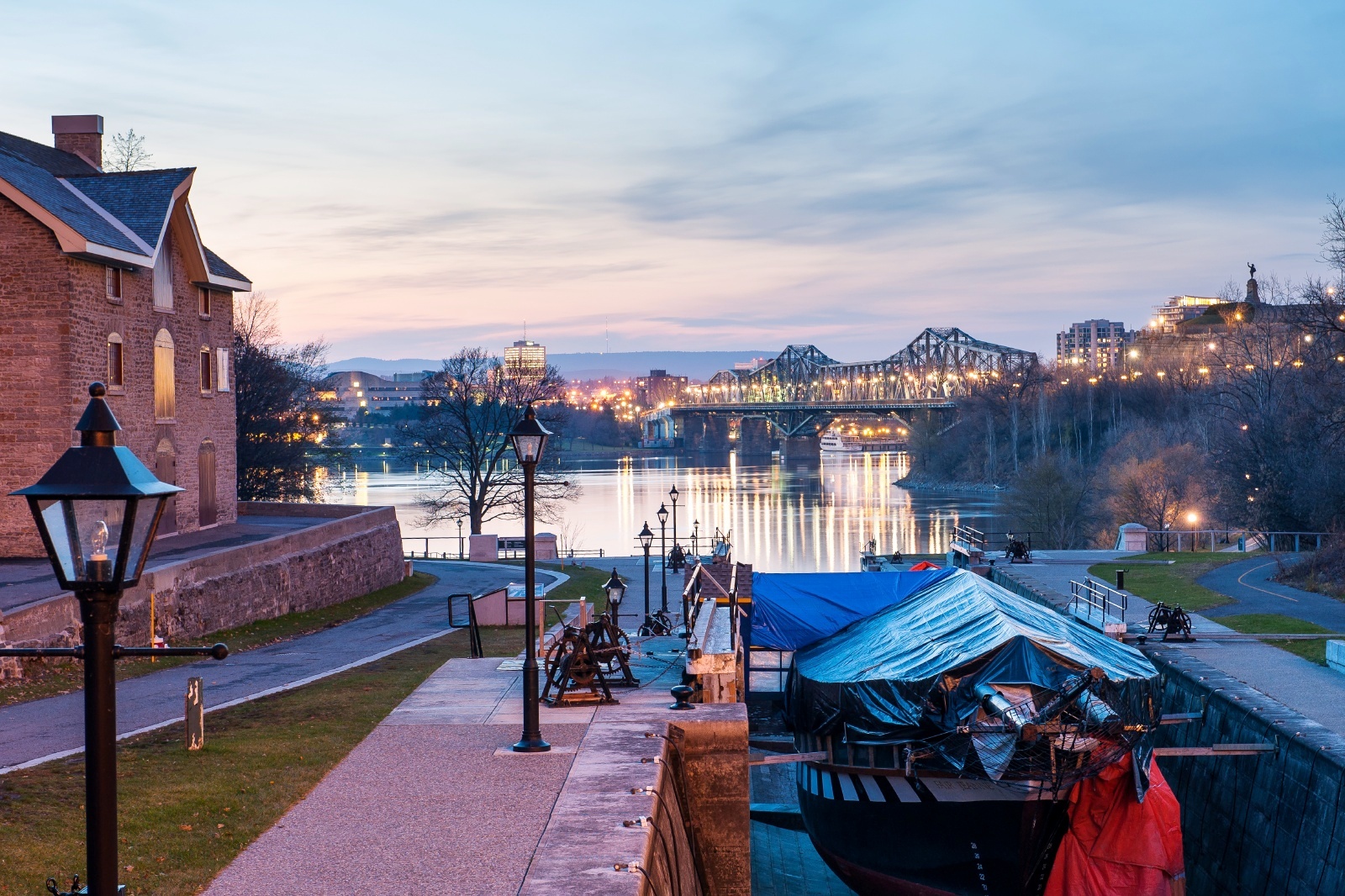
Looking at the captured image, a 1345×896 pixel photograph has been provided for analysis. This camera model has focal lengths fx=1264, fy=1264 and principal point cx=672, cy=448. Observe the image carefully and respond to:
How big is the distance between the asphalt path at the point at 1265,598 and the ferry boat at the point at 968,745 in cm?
1074

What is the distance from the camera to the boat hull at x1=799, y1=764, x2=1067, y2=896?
14.5 metres

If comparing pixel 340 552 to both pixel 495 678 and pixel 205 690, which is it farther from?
pixel 495 678

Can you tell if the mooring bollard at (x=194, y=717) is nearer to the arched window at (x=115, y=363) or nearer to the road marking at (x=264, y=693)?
the road marking at (x=264, y=693)

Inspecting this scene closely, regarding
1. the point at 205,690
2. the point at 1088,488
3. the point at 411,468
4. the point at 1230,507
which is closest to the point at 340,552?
the point at 205,690

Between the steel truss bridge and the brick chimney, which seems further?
the steel truss bridge

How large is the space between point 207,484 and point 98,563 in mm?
32781

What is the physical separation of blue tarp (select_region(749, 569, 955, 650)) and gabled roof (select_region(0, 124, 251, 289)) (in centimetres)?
1664

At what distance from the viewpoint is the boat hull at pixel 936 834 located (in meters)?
14.5

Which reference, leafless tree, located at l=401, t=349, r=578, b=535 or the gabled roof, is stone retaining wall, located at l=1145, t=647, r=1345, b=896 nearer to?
the gabled roof

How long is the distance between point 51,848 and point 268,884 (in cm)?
194

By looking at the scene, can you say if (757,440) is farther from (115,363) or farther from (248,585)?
(248,585)

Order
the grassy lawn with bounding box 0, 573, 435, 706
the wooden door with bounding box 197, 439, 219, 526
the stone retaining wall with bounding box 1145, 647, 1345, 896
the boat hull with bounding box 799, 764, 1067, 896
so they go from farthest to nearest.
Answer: the wooden door with bounding box 197, 439, 219, 526 < the grassy lawn with bounding box 0, 573, 435, 706 < the boat hull with bounding box 799, 764, 1067, 896 < the stone retaining wall with bounding box 1145, 647, 1345, 896

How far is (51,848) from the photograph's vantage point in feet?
29.5

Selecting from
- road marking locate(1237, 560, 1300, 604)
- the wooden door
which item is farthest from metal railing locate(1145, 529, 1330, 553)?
the wooden door
